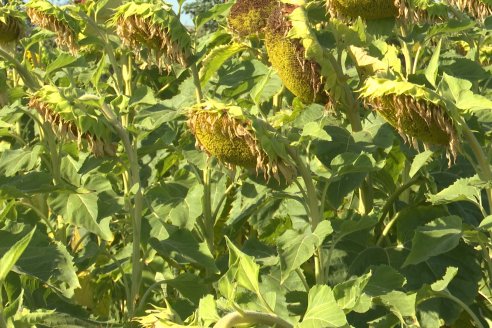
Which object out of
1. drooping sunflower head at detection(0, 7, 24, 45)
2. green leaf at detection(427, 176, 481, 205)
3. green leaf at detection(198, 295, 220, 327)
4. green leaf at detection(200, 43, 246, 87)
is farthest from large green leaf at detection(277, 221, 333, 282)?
drooping sunflower head at detection(0, 7, 24, 45)

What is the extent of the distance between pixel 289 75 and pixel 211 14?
79 cm

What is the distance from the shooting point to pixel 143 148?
2.62 metres

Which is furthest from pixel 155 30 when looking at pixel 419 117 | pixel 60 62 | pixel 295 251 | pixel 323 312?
pixel 323 312

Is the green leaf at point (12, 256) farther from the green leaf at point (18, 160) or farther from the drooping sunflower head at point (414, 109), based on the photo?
the green leaf at point (18, 160)

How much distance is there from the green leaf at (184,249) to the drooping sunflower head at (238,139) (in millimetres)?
429

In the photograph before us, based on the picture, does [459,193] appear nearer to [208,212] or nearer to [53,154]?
[208,212]

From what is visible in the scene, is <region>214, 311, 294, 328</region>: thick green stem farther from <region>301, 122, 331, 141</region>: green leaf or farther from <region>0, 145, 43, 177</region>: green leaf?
<region>0, 145, 43, 177</region>: green leaf

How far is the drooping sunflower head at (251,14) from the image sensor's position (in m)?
2.55

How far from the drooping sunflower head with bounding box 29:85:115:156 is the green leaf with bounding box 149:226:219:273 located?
28 cm

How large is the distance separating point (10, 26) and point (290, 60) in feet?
3.68

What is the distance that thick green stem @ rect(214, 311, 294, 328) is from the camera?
1.39 meters

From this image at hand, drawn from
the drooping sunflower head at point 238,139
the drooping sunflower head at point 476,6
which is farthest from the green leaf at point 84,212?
the drooping sunflower head at point 476,6

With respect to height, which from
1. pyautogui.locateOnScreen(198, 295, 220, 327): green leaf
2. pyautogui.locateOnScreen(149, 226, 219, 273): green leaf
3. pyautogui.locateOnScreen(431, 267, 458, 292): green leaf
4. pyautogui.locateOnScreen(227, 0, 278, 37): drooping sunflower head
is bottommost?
A: pyautogui.locateOnScreen(149, 226, 219, 273): green leaf

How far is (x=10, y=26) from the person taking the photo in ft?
9.48
